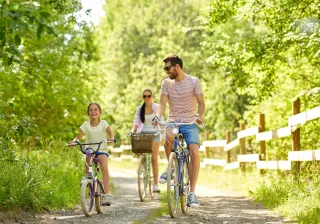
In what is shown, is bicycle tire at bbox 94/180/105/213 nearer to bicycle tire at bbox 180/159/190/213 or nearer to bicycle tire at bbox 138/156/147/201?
bicycle tire at bbox 180/159/190/213

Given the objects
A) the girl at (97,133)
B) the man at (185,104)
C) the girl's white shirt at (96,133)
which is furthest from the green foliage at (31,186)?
the man at (185,104)

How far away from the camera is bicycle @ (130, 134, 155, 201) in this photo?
11.3 m

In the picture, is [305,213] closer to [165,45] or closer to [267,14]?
[267,14]

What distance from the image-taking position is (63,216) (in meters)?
8.84

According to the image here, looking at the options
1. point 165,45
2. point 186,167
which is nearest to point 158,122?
point 186,167

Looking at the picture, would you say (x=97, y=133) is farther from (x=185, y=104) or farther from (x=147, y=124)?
(x=147, y=124)

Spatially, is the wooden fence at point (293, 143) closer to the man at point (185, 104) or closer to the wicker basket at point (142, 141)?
the man at point (185, 104)

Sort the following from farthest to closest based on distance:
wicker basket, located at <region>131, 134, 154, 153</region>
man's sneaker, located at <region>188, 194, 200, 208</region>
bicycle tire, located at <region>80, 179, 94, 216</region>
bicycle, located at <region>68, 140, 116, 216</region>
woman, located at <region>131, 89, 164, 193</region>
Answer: woman, located at <region>131, 89, 164, 193</region>, wicker basket, located at <region>131, 134, 154, 153</region>, bicycle, located at <region>68, 140, 116, 216</region>, man's sneaker, located at <region>188, 194, 200, 208</region>, bicycle tire, located at <region>80, 179, 94, 216</region>

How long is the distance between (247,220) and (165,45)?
33.1 m

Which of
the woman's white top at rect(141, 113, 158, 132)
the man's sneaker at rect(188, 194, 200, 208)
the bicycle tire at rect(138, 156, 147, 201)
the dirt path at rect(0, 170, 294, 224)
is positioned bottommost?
the dirt path at rect(0, 170, 294, 224)

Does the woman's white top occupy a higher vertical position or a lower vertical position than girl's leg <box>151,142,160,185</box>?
higher

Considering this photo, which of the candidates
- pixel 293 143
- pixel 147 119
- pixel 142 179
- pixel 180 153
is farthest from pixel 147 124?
pixel 180 153

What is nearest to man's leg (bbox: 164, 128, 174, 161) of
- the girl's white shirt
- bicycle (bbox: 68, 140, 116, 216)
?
bicycle (bbox: 68, 140, 116, 216)

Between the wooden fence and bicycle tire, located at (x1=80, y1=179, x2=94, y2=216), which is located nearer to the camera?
bicycle tire, located at (x1=80, y1=179, x2=94, y2=216)
